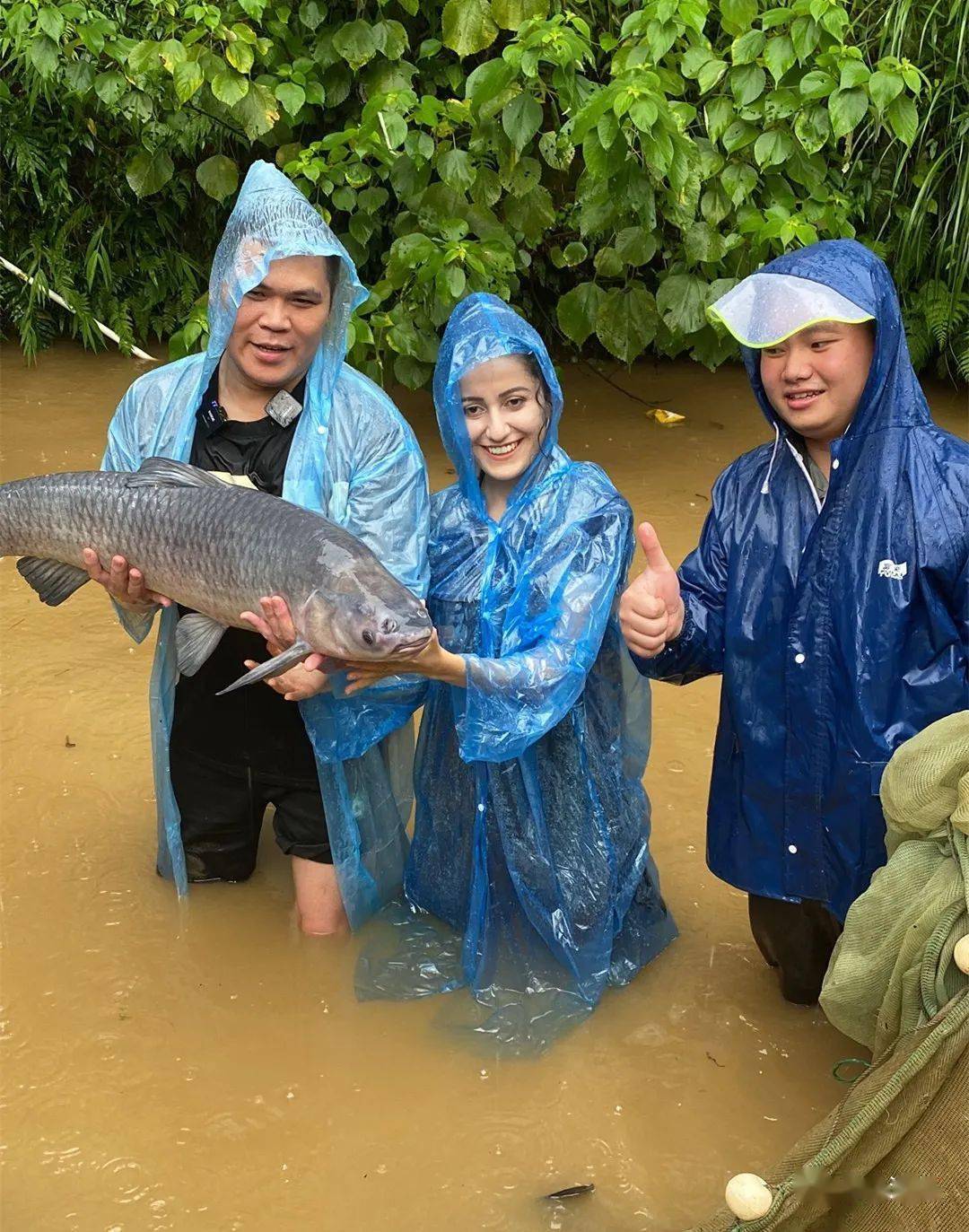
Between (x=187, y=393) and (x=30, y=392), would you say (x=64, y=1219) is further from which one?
(x=30, y=392)

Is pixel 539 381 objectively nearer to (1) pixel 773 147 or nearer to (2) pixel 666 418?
(1) pixel 773 147

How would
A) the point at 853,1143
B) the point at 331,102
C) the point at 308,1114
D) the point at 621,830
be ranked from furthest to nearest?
the point at 331,102 → the point at 621,830 → the point at 308,1114 → the point at 853,1143

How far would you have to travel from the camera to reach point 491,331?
3.31 m

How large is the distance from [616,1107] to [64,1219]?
1.21 metres

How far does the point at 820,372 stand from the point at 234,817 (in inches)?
76.8

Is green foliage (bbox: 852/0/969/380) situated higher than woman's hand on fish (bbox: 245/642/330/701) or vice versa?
green foliage (bbox: 852/0/969/380)

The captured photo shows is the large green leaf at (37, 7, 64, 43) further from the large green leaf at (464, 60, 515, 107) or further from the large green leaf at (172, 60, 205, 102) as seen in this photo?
the large green leaf at (464, 60, 515, 107)

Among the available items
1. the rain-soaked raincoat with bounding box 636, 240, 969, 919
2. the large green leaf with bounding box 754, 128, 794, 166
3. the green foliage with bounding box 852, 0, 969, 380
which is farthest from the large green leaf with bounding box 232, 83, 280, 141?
the rain-soaked raincoat with bounding box 636, 240, 969, 919

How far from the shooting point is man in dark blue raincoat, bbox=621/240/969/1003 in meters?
2.97

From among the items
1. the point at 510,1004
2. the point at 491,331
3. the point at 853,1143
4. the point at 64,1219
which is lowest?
the point at 64,1219

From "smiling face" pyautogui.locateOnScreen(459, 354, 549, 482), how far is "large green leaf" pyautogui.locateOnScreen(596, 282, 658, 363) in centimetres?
354

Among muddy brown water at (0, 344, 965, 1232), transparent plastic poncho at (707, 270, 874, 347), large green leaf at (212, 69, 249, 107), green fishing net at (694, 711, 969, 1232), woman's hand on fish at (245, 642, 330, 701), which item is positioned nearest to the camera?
green fishing net at (694, 711, 969, 1232)

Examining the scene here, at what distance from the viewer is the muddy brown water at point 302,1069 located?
9.96ft

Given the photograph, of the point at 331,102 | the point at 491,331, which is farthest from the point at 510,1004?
the point at 331,102
